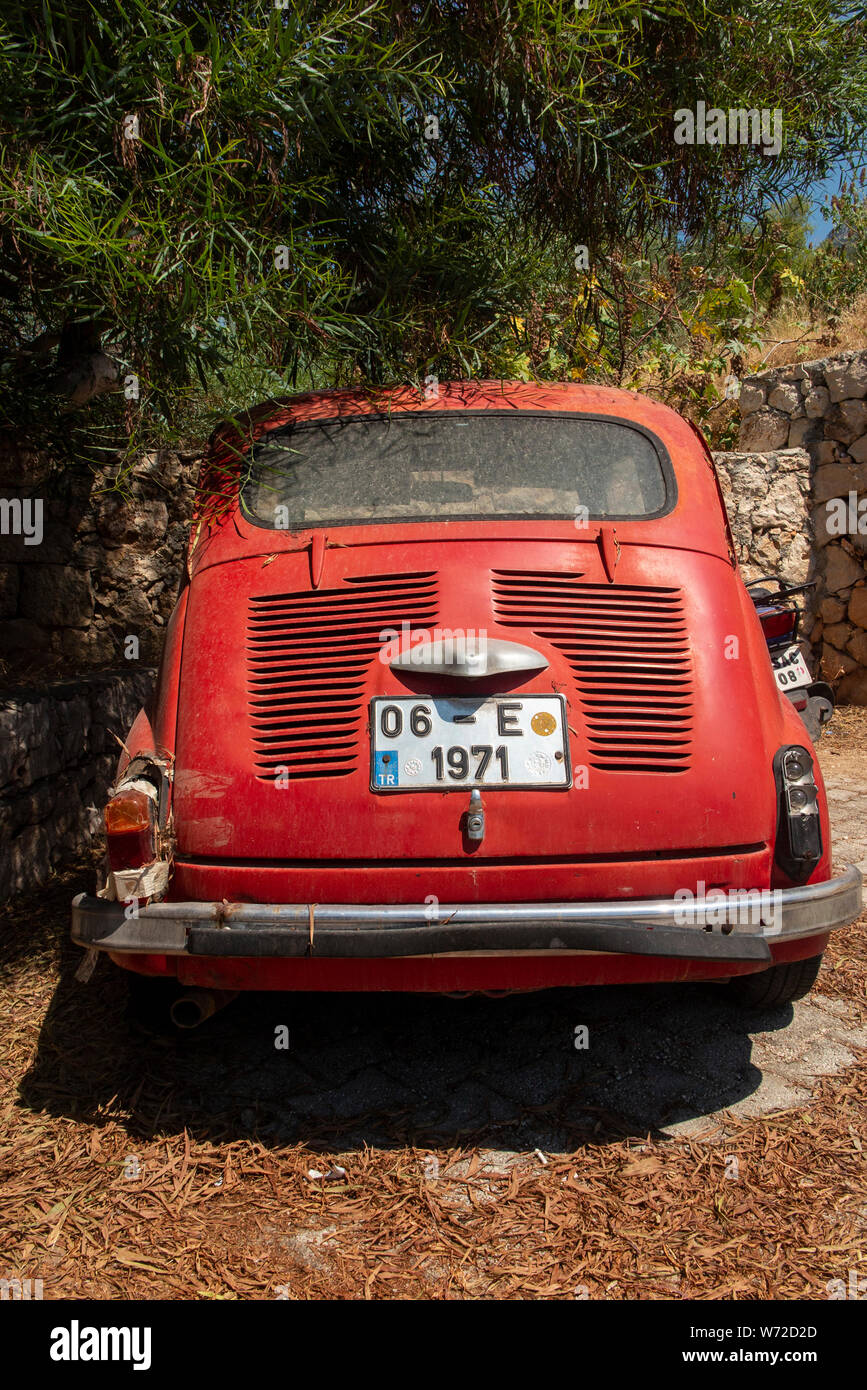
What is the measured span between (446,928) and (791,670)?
2.66 m

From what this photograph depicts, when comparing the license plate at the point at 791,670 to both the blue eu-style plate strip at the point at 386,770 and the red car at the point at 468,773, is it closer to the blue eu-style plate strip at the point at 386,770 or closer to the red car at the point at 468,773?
the red car at the point at 468,773

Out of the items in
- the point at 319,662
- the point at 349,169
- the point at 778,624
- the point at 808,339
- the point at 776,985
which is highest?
the point at 808,339

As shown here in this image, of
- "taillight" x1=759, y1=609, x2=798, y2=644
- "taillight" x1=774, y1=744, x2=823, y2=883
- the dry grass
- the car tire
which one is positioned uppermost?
the dry grass

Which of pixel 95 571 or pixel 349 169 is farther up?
pixel 349 169

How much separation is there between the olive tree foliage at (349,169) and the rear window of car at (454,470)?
0.46 meters

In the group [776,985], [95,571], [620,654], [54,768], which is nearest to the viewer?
[620,654]

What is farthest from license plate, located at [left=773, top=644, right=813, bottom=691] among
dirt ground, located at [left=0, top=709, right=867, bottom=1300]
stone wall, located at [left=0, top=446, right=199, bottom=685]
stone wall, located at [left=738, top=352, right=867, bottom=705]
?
stone wall, located at [left=738, top=352, right=867, bottom=705]

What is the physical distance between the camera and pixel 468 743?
2.23 m

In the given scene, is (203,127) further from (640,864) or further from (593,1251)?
(593,1251)

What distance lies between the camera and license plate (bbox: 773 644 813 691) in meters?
4.07

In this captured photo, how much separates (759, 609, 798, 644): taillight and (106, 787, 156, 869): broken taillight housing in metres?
2.95

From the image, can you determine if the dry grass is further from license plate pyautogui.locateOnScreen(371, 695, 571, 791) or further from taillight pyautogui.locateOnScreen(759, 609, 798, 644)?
license plate pyautogui.locateOnScreen(371, 695, 571, 791)

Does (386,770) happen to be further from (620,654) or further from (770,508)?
(770,508)

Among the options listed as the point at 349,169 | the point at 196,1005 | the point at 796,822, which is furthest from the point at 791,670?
the point at 196,1005
